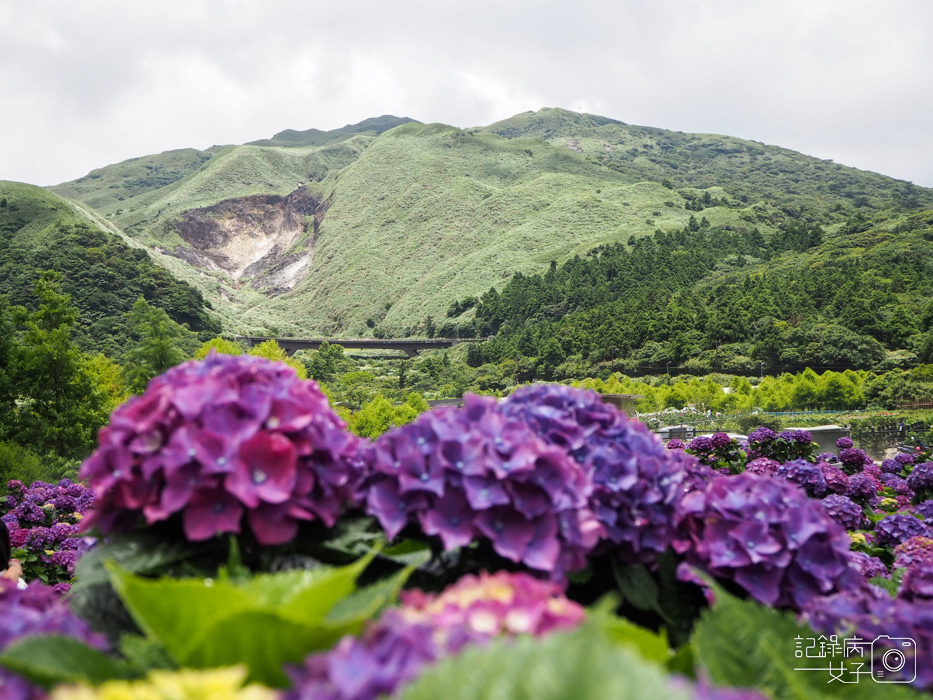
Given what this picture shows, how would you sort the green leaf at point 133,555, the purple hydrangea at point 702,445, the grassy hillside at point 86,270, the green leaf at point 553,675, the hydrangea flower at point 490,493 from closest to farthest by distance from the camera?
the green leaf at point 553,675 → the green leaf at point 133,555 → the hydrangea flower at point 490,493 → the purple hydrangea at point 702,445 → the grassy hillside at point 86,270

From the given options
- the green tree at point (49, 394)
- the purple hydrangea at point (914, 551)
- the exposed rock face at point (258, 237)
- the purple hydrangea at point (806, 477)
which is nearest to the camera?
the purple hydrangea at point (914, 551)

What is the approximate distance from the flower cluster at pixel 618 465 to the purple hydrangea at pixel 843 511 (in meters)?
2.62

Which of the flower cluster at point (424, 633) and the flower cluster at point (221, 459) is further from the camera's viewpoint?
the flower cluster at point (221, 459)

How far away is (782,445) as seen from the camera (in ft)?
19.0

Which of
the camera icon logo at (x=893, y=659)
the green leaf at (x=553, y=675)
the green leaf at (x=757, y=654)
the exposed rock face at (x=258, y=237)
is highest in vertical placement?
the exposed rock face at (x=258, y=237)

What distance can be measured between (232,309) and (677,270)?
202 feet

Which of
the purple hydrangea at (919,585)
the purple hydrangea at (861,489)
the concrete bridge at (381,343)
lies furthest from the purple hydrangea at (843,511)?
the concrete bridge at (381,343)

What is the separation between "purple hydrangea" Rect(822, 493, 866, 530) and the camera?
407 cm

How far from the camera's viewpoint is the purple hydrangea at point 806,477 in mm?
4635

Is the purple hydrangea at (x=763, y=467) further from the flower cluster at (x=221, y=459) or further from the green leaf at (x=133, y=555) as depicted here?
the green leaf at (x=133, y=555)

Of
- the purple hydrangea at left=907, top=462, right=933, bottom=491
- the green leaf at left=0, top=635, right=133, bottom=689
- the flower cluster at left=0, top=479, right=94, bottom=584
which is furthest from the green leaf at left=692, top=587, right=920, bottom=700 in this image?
the flower cluster at left=0, top=479, right=94, bottom=584

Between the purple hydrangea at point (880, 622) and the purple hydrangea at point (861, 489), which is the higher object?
the purple hydrangea at point (880, 622)

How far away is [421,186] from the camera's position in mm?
107062

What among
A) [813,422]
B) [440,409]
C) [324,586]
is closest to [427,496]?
[440,409]
